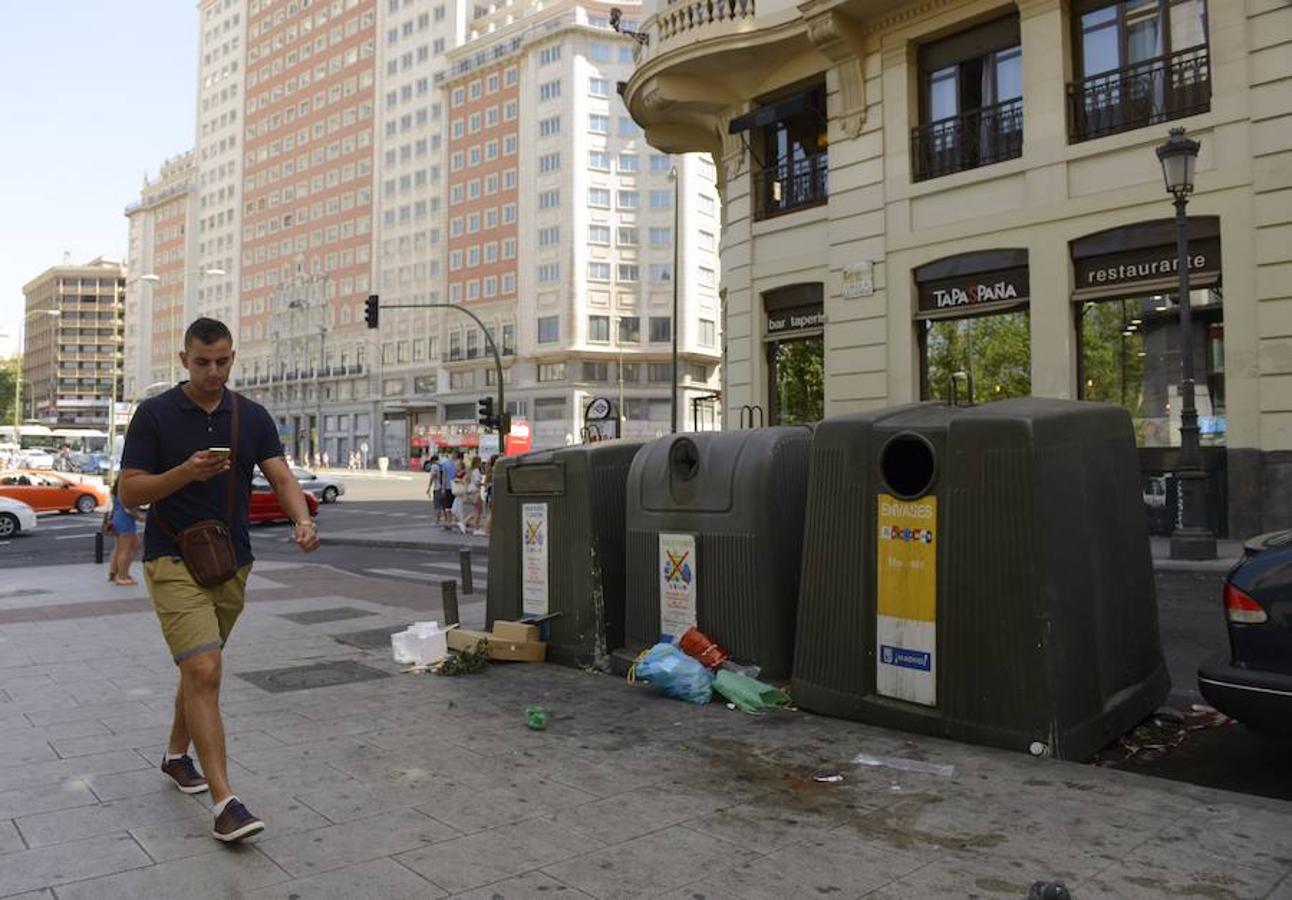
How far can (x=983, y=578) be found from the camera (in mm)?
4285

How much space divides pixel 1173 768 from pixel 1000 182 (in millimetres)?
12245

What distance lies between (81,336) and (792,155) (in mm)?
168339

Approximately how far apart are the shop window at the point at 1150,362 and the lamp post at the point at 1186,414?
205 centimetres

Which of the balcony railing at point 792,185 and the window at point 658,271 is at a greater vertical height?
the window at point 658,271

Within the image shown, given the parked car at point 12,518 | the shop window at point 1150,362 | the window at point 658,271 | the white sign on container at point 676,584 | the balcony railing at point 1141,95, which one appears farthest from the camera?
the window at point 658,271

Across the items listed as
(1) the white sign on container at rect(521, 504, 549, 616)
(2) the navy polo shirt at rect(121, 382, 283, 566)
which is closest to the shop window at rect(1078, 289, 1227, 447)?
(1) the white sign on container at rect(521, 504, 549, 616)

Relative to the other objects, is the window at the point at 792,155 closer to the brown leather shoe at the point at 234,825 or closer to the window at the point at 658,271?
the brown leather shoe at the point at 234,825

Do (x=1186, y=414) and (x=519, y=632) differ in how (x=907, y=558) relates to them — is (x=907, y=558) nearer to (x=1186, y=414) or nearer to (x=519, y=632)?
(x=519, y=632)

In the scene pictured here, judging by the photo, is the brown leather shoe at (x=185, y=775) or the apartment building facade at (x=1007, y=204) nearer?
the brown leather shoe at (x=185, y=775)

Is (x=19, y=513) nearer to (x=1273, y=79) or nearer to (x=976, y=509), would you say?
(x=976, y=509)

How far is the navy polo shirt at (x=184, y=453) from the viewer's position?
358 cm

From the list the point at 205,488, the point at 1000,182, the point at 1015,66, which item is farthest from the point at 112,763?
the point at 1015,66

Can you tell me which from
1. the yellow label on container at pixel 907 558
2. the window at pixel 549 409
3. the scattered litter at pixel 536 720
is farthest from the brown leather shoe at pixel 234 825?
the window at pixel 549 409

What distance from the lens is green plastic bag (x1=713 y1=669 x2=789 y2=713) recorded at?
5129mm
